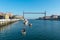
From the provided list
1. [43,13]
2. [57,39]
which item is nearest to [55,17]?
[43,13]

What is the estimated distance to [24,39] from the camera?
702 inches

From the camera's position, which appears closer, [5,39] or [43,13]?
[5,39]

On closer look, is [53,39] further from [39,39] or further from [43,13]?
[43,13]

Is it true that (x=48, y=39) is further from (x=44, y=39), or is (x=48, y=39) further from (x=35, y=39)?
(x=35, y=39)

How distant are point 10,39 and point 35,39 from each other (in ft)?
11.0

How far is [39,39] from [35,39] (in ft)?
1.77

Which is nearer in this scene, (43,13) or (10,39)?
(10,39)

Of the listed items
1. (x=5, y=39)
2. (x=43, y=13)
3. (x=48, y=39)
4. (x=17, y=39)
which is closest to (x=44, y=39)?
(x=48, y=39)

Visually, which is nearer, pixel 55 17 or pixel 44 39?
pixel 44 39

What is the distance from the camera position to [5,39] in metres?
17.6

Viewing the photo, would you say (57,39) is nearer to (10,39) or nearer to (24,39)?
(24,39)

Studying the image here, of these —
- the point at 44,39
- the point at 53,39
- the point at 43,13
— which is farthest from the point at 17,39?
the point at 43,13

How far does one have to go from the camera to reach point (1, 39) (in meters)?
17.5

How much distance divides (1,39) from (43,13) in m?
150
